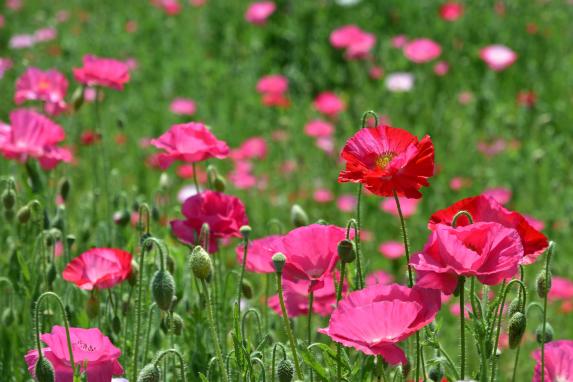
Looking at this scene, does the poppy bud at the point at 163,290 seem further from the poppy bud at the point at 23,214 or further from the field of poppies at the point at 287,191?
the poppy bud at the point at 23,214

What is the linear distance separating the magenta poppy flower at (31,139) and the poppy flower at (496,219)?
1.17 metres

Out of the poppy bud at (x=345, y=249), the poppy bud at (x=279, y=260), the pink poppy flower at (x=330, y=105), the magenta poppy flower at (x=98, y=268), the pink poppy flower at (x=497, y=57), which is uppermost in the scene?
the pink poppy flower at (x=497, y=57)

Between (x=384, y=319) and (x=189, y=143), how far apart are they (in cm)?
79

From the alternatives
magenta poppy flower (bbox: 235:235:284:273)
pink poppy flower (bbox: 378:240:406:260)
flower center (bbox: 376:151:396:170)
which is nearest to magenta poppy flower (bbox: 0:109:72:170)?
magenta poppy flower (bbox: 235:235:284:273)

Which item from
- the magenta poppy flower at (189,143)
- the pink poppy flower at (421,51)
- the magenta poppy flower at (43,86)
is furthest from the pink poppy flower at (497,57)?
the magenta poppy flower at (189,143)

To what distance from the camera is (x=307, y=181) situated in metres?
4.48

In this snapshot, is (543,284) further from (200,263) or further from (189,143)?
(189,143)

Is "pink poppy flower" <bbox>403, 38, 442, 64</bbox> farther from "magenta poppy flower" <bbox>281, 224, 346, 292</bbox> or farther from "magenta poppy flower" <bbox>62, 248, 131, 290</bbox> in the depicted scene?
"magenta poppy flower" <bbox>281, 224, 346, 292</bbox>

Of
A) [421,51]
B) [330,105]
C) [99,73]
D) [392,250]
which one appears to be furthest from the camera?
[421,51]

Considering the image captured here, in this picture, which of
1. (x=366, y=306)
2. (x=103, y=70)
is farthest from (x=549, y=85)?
(x=366, y=306)

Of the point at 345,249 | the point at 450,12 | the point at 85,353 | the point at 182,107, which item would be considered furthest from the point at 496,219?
the point at 450,12

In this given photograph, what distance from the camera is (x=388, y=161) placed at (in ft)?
5.23

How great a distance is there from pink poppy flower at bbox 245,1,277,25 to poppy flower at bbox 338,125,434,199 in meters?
4.39

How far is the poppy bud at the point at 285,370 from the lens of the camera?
1496 mm
